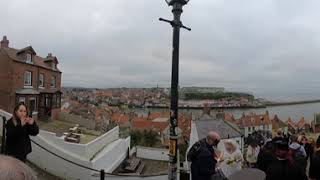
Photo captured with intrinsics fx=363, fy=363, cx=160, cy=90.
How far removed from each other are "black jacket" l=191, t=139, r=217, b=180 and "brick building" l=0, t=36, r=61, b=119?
55.8ft

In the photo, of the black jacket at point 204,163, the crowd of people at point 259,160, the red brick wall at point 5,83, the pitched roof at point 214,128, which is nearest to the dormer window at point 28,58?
the red brick wall at point 5,83

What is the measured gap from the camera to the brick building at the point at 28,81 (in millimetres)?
24781

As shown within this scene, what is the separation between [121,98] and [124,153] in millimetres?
161815

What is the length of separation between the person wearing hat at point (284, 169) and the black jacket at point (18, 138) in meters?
3.62

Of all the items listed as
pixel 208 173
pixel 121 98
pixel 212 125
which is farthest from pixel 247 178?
pixel 121 98

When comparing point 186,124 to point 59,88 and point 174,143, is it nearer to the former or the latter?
point 59,88

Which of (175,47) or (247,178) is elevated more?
(175,47)

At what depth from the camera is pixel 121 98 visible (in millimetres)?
184000

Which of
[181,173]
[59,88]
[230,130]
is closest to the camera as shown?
[181,173]

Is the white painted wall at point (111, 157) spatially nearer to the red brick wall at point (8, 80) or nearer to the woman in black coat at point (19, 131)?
the red brick wall at point (8, 80)

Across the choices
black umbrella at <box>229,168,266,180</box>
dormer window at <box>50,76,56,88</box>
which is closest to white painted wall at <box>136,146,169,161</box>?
dormer window at <box>50,76,56,88</box>

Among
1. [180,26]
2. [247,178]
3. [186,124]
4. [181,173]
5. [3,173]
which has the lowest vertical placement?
[186,124]

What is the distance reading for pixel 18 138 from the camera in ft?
18.6

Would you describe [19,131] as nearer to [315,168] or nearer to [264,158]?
[264,158]
